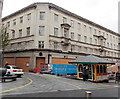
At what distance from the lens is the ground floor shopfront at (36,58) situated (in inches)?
1187

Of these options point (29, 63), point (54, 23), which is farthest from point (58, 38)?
point (29, 63)

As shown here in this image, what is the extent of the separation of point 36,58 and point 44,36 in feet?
16.6

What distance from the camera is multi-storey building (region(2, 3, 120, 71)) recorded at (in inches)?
1212

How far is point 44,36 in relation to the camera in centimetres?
3094

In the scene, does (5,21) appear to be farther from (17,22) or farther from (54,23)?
(54,23)

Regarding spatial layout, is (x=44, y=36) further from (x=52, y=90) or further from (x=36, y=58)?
(x=52, y=90)

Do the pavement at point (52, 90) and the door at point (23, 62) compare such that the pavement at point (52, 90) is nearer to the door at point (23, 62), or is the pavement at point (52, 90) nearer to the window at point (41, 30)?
the door at point (23, 62)

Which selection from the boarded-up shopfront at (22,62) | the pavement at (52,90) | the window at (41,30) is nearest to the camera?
the pavement at (52,90)

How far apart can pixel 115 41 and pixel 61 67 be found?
42241 millimetres

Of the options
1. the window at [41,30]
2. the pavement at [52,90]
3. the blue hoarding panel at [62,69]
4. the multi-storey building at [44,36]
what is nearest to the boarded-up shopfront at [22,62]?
the multi-storey building at [44,36]

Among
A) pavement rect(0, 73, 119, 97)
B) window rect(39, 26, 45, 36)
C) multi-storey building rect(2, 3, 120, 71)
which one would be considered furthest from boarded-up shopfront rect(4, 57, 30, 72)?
pavement rect(0, 73, 119, 97)

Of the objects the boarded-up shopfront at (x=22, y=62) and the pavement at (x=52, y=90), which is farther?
the boarded-up shopfront at (x=22, y=62)

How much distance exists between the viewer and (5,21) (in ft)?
132

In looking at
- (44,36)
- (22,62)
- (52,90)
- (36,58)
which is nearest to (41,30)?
(44,36)
